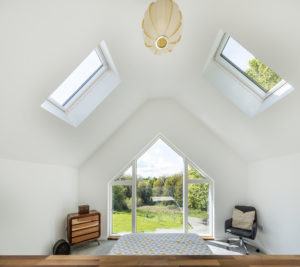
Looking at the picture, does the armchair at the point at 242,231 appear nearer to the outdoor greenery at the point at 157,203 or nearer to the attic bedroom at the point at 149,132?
the attic bedroom at the point at 149,132

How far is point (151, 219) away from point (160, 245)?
194cm

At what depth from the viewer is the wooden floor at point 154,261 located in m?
0.90

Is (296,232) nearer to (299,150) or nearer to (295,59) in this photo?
(299,150)

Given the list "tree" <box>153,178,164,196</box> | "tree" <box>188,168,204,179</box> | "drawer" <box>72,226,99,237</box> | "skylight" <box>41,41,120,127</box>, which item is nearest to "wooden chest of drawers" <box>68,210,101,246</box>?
"drawer" <box>72,226,99,237</box>

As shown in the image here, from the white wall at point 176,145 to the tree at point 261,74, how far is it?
1955 millimetres

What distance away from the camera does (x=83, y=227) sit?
3.71 metres

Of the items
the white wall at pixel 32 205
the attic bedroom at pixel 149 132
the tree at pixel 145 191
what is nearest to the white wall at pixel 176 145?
the attic bedroom at pixel 149 132

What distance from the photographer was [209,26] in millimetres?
2105

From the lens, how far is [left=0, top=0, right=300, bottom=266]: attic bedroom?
5.01 feet

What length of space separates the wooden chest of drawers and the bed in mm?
1087

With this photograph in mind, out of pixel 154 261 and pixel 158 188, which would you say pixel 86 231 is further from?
pixel 154 261

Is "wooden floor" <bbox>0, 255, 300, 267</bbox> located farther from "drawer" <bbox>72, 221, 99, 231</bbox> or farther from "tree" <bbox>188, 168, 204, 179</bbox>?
"tree" <bbox>188, 168, 204, 179</bbox>

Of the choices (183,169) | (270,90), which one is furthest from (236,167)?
(270,90)

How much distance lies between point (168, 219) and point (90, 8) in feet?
13.5
